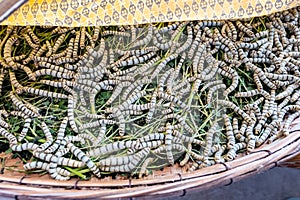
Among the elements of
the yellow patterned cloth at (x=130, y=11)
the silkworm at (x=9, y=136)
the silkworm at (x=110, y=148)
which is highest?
the yellow patterned cloth at (x=130, y=11)

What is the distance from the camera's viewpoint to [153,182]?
0.69m

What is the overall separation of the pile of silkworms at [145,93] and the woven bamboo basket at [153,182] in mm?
18

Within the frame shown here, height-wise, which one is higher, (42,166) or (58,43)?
(58,43)

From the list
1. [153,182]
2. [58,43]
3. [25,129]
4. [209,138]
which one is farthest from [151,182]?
[58,43]

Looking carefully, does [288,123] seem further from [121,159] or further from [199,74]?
[121,159]

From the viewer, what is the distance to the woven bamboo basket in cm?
67

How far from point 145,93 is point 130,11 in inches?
7.1

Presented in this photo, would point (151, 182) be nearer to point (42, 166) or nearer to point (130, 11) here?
point (42, 166)

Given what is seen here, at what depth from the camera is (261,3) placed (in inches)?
34.8

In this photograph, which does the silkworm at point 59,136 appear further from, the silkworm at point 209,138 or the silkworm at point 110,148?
the silkworm at point 209,138

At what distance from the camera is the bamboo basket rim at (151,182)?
67cm

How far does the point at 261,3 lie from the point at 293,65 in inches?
5.8

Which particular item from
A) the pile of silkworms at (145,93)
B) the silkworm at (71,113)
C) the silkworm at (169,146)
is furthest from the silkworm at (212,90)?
the silkworm at (71,113)

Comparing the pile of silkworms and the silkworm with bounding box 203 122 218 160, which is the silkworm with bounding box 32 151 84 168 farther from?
the silkworm with bounding box 203 122 218 160
